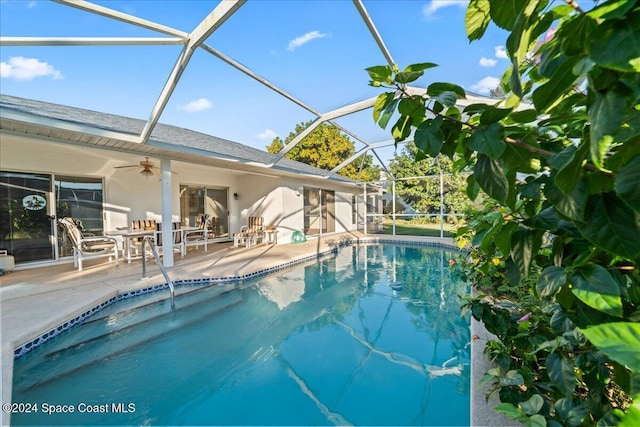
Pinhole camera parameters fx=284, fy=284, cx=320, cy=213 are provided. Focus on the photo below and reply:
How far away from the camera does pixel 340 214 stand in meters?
16.6

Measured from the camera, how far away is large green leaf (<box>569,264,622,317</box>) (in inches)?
23.5

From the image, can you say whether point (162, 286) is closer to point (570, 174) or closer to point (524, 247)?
point (524, 247)

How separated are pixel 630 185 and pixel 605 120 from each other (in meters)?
0.15

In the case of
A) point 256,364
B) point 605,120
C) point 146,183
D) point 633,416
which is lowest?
point 256,364

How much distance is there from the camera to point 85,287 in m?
5.36

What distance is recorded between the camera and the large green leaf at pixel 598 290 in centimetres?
60

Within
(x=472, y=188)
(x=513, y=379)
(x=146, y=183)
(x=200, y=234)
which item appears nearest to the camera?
(x=472, y=188)

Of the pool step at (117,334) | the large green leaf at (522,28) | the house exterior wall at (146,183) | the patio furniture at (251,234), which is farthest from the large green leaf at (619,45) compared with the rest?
the patio furniture at (251,234)

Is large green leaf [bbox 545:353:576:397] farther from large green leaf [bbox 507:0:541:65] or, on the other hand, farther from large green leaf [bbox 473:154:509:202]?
large green leaf [bbox 507:0:541:65]

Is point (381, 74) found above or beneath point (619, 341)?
above

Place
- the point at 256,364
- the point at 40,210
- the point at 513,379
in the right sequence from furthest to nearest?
the point at 40,210 → the point at 256,364 → the point at 513,379

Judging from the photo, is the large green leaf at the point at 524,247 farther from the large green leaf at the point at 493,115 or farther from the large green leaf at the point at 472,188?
the large green leaf at the point at 493,115

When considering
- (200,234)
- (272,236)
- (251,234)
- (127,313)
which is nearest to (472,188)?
(127,313)

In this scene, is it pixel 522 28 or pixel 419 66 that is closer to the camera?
pixel 522 28
